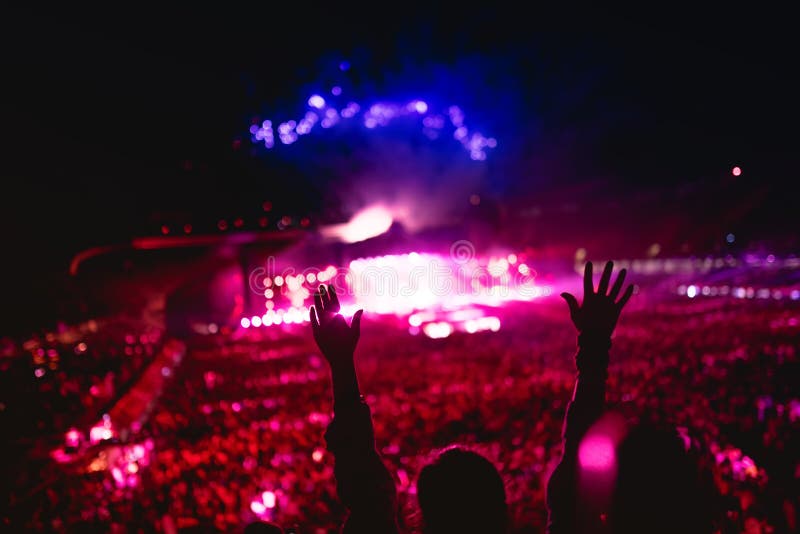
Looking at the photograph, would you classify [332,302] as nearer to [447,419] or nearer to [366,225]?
[447,419]

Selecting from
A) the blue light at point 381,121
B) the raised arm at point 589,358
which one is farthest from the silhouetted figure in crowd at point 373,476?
the blue light at point 381,121

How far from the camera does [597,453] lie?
64.1 inches

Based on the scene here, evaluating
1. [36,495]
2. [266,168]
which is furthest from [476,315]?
[36,495]

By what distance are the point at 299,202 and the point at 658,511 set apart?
74.2 ft

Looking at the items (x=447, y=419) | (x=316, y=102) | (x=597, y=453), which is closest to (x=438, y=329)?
(x=447, y=419)

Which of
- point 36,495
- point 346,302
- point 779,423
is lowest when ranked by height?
point 779,423

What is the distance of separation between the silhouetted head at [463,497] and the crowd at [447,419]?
22 centimetres

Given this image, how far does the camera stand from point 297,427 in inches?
267

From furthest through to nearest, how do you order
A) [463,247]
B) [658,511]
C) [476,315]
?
[463,247] → [476,315] → [658,511]

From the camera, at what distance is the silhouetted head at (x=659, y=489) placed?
1418 millimetres

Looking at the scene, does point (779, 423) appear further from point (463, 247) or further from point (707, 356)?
point (463, 247)

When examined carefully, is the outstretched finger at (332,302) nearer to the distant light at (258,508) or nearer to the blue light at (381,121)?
the distant light at (258,508)

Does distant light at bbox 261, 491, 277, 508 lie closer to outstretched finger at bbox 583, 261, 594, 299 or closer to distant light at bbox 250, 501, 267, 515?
distant light at bbox 250, 501, 267, 515

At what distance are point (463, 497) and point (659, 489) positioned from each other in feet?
1.67
